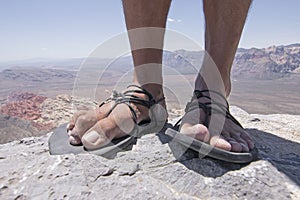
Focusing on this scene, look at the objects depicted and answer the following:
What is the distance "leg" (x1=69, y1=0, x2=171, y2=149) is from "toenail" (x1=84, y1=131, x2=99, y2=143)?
27 millimetres

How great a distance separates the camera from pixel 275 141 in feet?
3.73

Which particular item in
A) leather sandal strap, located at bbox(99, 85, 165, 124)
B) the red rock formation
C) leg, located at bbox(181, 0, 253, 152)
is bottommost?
the red rock formation

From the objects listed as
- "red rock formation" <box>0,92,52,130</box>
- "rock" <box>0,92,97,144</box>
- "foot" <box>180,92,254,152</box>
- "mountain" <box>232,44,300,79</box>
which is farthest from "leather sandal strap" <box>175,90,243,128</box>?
"mountain" <box>232,44,300,79</box>

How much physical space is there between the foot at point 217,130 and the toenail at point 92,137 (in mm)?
257

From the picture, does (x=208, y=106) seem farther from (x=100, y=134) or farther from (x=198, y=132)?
(x=100, y=134)

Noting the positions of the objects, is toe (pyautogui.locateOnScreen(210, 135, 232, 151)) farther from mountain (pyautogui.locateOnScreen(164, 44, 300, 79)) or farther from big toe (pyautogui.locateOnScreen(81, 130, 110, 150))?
mountain (pyautogui.locateOnScreen(164, 44, 300, 79))

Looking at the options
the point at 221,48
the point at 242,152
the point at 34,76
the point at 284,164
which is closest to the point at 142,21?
the point at 221,48

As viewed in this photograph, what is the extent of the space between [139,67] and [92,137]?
319 mm

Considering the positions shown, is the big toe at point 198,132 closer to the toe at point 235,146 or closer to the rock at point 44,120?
the toe at point 235,146

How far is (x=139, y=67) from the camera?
1000mm

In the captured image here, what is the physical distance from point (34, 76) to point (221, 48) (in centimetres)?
4078

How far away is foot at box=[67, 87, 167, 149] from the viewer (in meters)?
0.83

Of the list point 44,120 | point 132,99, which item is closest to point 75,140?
point 132,99

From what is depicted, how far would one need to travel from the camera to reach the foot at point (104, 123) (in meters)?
0.83
